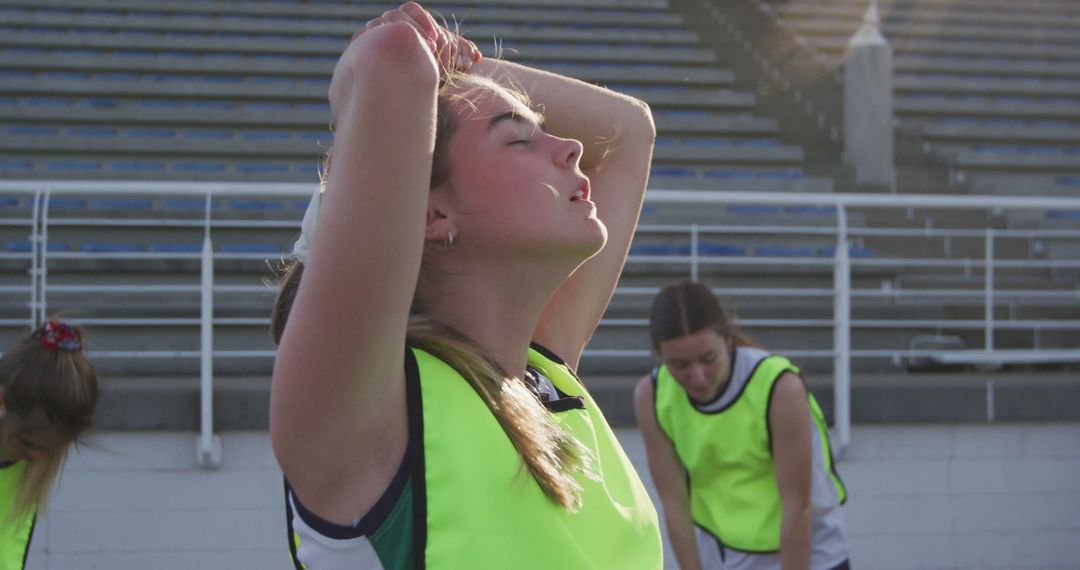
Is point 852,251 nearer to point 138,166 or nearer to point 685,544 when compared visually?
point 685,544

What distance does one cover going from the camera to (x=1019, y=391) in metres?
4.61

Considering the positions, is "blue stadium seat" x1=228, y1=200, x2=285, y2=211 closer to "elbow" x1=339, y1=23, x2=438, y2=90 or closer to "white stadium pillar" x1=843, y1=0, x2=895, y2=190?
"white stadium pillar" x1=843, y1=0, x2=895, y2=190

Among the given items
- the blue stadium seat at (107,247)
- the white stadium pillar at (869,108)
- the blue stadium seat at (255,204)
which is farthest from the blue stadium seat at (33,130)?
the white stadium pillar at (869,108)

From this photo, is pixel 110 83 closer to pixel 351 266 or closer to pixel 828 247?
pixel 828 247

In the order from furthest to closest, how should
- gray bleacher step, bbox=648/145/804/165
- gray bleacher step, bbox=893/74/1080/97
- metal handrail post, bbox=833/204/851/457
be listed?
1. gray bleacher step, bbox=893/74/1080/97
2. gray bleacher step, bbox=648/145/804/165
3. metal handrail post, bbox=833/204/851/457

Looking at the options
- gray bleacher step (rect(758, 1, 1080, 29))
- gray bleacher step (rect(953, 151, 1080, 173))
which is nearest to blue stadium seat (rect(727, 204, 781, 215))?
gray bleacher step (rect(953, 151, 1080, 173))

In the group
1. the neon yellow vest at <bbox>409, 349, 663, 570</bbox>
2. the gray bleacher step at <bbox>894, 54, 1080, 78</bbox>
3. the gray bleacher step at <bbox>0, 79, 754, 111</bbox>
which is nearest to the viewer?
the neon yellow vest at <bbox>409, 349, 663, 570</bbox>

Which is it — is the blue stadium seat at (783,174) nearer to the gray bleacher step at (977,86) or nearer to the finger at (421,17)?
the gray bleacher step at (977,86)

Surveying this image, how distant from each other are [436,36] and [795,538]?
2.36m

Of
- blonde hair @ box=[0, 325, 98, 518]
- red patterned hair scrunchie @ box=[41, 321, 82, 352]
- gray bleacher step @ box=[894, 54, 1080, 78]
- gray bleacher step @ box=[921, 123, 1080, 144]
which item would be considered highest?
gray bleacher step @ box=[894, 54, 1080, 78]

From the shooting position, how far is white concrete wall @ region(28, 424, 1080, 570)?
13.5ft

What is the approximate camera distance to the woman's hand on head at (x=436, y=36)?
3.94ft

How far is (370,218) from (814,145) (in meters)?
8.54

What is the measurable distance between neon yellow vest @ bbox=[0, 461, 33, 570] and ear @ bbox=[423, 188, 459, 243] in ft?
6.15
